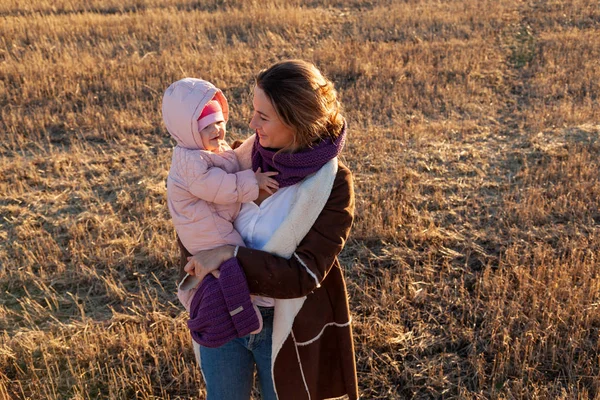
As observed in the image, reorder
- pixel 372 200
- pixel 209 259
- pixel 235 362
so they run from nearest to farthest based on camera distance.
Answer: pixel 209 259 → pixel 235 362 → pixel 372 200

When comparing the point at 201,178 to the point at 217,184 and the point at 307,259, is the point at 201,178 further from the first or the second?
the point at 307,259

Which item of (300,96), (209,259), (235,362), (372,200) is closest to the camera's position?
(300,96)

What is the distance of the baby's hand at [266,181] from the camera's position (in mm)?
2600

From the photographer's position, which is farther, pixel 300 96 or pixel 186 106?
pixel 186 106

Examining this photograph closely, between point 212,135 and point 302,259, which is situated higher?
point 212,135

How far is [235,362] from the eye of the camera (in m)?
2.66

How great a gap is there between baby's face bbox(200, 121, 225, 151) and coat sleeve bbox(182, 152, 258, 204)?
0.34 ft

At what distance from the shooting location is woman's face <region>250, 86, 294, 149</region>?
8.09 feet

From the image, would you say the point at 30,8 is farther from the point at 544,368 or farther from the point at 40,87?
the point at 544,368

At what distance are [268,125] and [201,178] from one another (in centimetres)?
35

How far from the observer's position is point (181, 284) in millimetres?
2709

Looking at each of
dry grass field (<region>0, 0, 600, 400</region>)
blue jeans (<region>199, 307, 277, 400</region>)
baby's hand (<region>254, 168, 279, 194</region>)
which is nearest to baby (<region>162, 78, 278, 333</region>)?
baby's hand (<region>254, 168, 279, 194</region>)

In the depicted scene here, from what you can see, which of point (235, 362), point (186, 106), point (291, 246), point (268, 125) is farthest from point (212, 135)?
point (235, 362)

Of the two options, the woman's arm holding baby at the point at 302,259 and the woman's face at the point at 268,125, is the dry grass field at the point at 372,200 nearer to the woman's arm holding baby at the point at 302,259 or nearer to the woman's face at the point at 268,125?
the woman's arm holding baby at the point at 302,259
